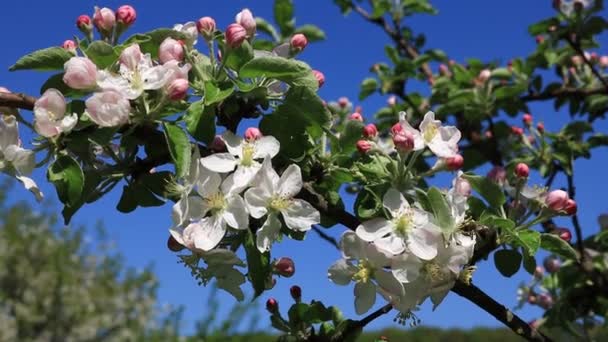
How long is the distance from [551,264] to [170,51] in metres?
2.42

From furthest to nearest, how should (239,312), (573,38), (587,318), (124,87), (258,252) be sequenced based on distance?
(239,312)
(573,38)
(587,318)
(258,252)
(124,87)

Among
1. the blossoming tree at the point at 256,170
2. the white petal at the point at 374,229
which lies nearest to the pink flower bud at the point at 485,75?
the blossoming tree at the point at 256,170

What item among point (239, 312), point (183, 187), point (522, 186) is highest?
point (239, 312)

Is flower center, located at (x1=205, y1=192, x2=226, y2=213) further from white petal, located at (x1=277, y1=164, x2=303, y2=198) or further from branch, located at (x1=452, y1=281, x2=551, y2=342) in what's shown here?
branch, located at (x1=452, y1=281, x2=551, y2=342)

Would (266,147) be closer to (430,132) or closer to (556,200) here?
(430,132)

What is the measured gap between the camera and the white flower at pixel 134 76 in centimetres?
115

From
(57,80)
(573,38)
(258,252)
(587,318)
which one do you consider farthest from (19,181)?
(573,38)

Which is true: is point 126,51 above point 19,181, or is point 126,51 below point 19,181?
above

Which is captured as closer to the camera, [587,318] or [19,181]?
[19,181]

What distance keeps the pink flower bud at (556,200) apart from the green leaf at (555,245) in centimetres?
9

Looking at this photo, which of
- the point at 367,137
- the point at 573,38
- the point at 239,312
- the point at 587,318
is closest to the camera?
the point at 367,137

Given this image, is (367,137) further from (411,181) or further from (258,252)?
(258,252)

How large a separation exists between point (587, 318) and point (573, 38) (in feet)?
4.05

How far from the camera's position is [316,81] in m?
1.23
